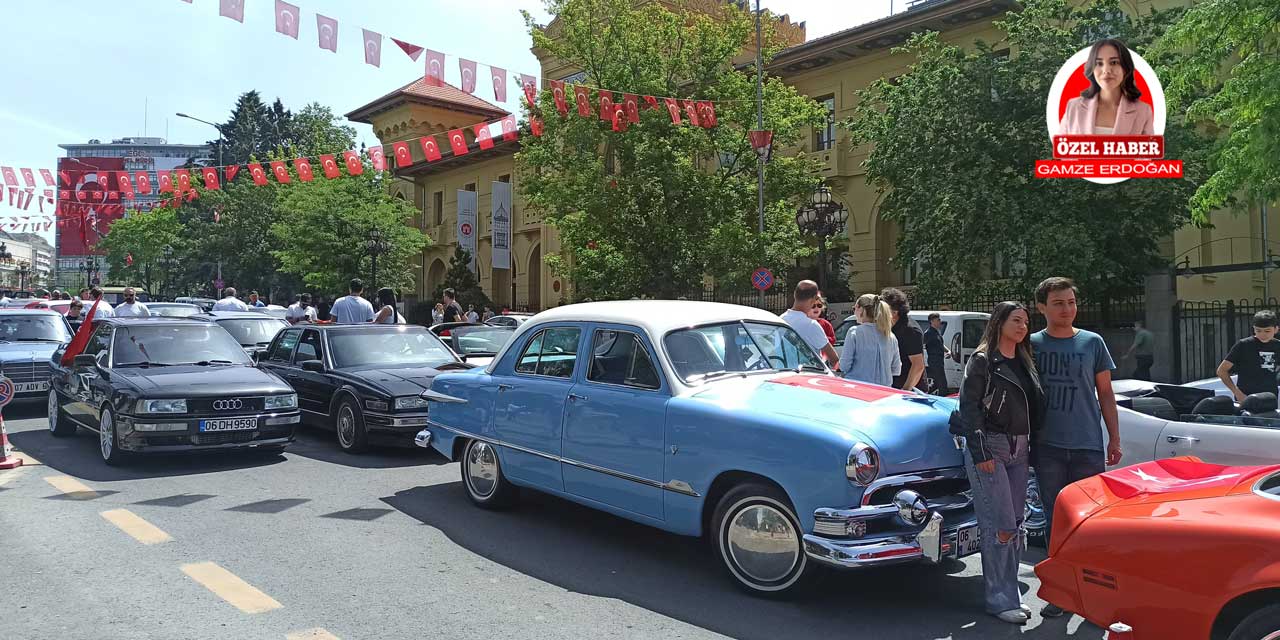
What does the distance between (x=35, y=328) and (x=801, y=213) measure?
1502 cm

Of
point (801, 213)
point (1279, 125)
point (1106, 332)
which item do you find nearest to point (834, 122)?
point (801, 213)

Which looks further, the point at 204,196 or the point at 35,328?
the point at 204,196

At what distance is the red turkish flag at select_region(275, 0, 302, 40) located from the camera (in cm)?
1274

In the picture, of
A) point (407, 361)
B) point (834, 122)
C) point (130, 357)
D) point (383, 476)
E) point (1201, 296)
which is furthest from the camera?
point (834, 122)

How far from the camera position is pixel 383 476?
8789mm

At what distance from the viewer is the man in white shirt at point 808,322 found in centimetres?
750

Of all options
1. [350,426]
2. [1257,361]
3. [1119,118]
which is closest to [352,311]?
[350,426]

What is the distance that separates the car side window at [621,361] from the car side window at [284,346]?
265 inches

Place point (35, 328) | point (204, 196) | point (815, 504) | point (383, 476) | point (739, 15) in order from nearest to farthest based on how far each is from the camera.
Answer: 1. point (815, 504)
2. point (383, 476)
3. point (35, 328)
4. point (739, 15)
5. point (204, 196)

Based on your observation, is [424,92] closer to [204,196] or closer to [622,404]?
[204,196]

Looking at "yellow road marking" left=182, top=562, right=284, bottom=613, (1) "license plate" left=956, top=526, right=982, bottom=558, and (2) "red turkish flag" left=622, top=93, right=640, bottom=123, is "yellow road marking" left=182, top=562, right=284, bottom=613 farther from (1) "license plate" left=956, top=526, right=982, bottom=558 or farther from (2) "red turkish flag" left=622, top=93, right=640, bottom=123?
(2) "red turkish flag" left=622, top=93, right=640, bottom=123

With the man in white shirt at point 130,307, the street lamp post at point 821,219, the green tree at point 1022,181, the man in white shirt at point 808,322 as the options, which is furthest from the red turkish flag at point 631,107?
the man in white shirt at point 808,322

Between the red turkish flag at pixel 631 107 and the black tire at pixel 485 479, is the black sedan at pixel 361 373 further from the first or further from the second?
the red turkish flag at pixel 631 107

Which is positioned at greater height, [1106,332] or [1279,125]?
[1279,125]
